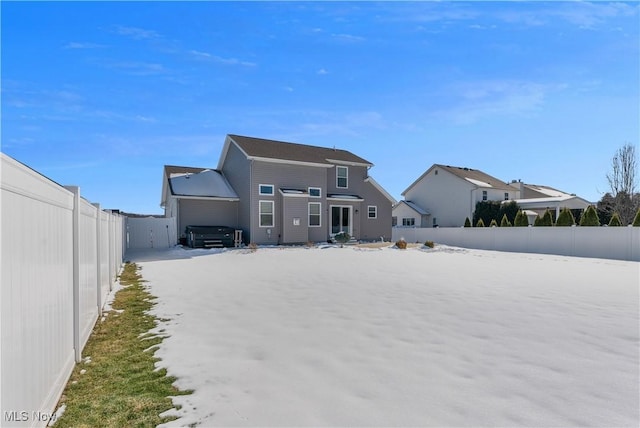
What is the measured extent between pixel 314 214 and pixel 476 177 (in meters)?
23.1

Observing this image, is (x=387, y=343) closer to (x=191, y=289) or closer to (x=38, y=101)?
(x=191, y=289)

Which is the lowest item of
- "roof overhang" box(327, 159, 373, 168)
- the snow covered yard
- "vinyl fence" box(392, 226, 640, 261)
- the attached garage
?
the snow covered yard

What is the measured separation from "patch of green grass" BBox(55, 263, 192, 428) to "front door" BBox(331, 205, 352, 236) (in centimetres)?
1872

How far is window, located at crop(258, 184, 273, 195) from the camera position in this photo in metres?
20.4

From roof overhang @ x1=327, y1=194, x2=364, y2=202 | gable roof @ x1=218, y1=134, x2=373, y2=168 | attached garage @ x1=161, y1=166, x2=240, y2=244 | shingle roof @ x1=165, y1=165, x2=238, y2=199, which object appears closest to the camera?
attached garage @ x1=161, y1=166, x2=240, y2=244

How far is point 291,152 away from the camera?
23.0 meters

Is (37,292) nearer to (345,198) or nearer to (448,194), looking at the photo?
(345,198)

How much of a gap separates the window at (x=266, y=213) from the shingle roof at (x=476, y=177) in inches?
884

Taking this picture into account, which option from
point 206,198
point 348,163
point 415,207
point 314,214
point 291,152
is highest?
point 291,152

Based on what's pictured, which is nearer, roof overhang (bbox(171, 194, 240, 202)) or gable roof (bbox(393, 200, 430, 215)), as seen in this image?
roof overhang (bbox(171, 194, 240, 202))

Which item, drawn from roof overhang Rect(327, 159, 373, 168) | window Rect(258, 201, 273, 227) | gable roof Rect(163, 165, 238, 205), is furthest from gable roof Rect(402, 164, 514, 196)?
gable roof Rect(163, 165, 238, 205)

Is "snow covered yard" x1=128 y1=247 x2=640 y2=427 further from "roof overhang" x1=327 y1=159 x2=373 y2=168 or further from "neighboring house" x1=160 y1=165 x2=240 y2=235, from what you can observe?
"roof overhang" x1=327 y1=159 x2=373 y2=168

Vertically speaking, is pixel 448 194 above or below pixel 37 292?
above

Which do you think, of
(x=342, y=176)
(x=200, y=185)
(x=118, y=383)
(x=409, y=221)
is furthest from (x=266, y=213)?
(x=409, y=221)
